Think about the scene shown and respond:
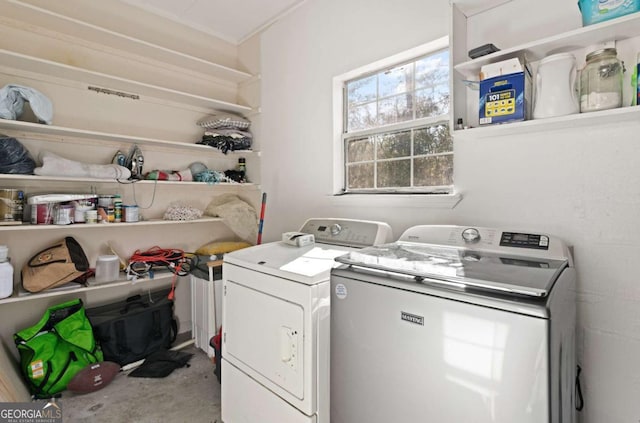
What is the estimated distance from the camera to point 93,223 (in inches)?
93.0

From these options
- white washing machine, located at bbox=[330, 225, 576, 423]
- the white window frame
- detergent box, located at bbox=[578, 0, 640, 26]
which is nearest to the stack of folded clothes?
the white window frame

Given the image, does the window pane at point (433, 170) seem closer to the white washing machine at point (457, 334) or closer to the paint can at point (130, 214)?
the white washing machine at point (457, 334)

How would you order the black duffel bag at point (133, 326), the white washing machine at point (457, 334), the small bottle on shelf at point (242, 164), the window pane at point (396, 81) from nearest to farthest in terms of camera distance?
the white washing machine at point (457, 334) → the window pane at point (396, 81) → the black duffel bag at point (133, 326) → the small bottle on shelf at point (242, 164)

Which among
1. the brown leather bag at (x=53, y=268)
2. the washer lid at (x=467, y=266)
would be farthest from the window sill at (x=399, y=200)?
the brown leather bag at (x=53, y=268)

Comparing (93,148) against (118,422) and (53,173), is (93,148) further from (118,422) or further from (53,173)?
(118,422)

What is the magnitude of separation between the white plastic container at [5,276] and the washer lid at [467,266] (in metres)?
2.24

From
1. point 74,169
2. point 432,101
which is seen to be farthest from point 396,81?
point 74,169

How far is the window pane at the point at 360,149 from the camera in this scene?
2.31 m

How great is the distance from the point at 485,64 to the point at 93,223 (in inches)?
106

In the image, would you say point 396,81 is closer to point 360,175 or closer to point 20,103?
point 360,175

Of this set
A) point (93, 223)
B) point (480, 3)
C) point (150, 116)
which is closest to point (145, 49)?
point (150, 116)

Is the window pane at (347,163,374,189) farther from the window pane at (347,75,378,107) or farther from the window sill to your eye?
the window pane at (347,75,378,107)

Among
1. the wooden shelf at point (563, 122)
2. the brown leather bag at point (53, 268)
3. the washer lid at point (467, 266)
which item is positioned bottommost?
the brown leather bag at point (53, 268)

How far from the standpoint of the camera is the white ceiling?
271 centimetres
